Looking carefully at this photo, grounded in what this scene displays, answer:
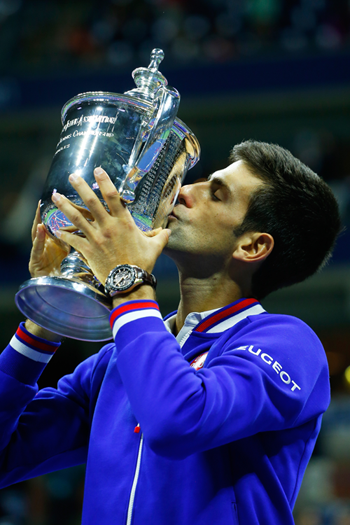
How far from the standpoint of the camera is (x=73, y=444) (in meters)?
1.71

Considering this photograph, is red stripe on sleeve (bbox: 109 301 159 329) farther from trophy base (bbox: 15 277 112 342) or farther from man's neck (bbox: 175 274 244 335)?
man's neck (bbox: 175 274 244 335)

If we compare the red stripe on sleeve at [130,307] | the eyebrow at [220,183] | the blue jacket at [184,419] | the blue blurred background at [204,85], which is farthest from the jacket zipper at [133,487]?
the blue blurred background at [204,85]

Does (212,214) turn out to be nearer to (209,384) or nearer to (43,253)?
(43,253)

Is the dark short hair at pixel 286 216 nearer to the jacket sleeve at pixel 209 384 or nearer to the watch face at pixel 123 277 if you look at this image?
the jacket sleeve at pixel 209 384

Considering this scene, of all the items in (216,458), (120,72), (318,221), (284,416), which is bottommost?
(120,72)

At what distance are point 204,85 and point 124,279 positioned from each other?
7.19 metres

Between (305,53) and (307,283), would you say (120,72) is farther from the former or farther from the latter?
(307,283)

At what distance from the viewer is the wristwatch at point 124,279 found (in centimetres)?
129

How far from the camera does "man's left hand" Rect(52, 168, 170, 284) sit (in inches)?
51.8

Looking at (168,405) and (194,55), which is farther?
(194,55)

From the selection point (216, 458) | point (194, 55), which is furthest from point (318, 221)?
point (194, 55)

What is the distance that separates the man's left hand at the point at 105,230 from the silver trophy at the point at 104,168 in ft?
0.16

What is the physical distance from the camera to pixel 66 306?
4.73 feet

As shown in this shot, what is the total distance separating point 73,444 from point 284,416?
0.65 meters
